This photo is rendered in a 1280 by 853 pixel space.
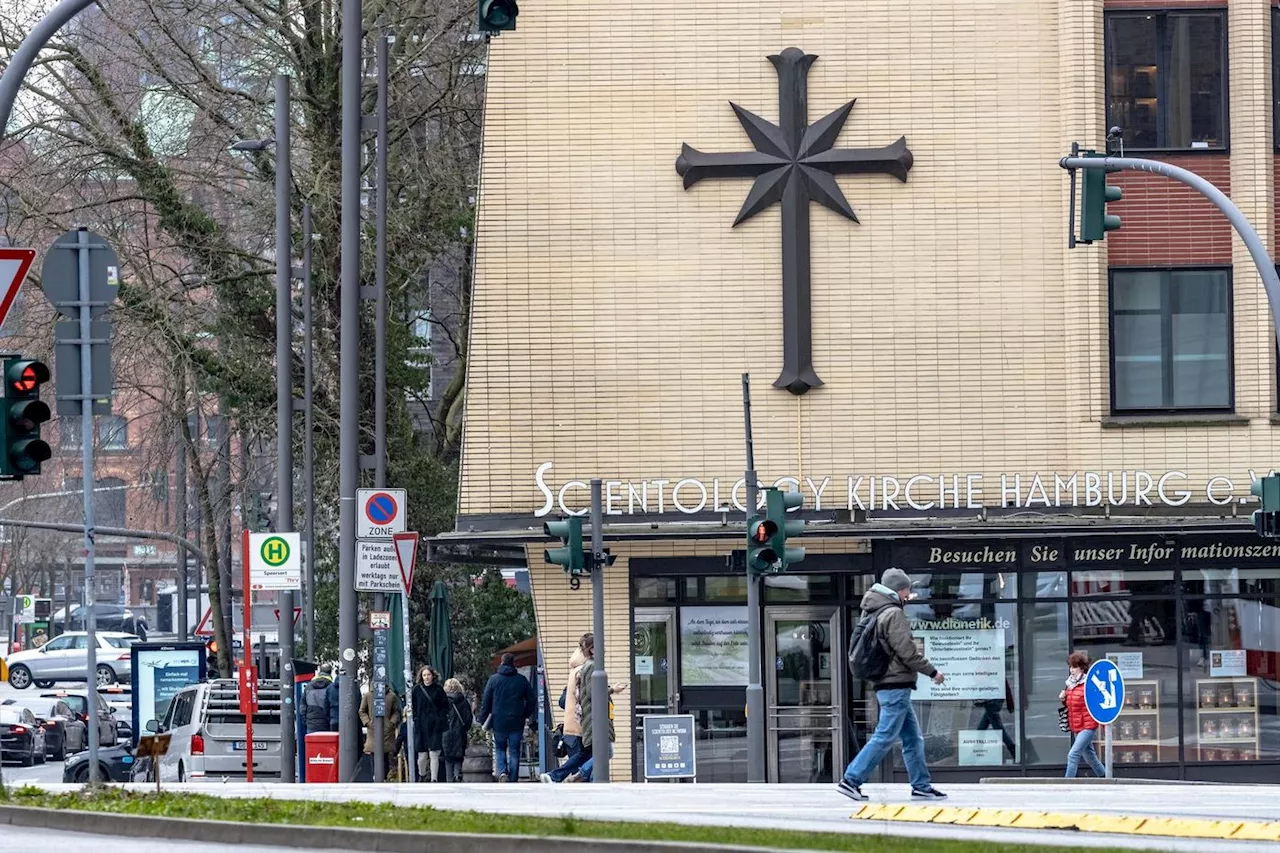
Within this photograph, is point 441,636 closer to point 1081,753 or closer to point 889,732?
point 1081,753

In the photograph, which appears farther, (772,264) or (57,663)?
(57,663)

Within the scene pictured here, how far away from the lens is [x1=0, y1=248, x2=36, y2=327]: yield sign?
1645 centimetres

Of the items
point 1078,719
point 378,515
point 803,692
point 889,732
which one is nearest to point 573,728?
point 378,515

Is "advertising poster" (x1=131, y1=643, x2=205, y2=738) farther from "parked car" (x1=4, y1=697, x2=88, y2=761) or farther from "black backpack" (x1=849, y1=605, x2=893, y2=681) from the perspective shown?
"black backpack" (x1=849, y1=605, x2=893, y2=681)

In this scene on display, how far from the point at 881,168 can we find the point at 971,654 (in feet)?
19.2

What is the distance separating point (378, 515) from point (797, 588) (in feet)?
18.4

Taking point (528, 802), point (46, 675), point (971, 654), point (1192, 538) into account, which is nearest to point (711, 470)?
point (971, 654)

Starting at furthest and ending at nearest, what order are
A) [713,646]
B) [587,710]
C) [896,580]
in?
1. [713,646]
2. [587,710]
3. [896,580]

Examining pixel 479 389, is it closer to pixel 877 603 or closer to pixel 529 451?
pixel 529 451

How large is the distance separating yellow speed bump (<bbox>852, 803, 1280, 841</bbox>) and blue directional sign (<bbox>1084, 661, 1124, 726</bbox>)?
646 centimetres

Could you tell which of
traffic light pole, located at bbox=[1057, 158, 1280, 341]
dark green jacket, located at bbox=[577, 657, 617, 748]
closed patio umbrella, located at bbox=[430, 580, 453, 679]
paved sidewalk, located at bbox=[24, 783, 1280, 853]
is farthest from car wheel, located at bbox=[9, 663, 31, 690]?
traffic light pole, located at bbox=[1057, 158, 1280, 341]

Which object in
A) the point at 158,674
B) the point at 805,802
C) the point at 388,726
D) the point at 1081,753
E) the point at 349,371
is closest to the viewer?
the point at 805,802

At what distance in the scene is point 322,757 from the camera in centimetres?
2728

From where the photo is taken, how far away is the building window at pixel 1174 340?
88.0 feet
